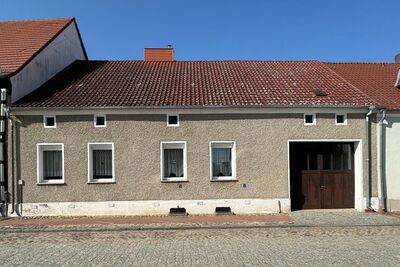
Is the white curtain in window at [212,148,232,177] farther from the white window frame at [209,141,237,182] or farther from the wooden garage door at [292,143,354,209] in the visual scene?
the wooden garage door at [292,143,354,209]

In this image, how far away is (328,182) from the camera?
48.7ft

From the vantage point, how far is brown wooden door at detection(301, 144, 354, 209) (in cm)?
1477

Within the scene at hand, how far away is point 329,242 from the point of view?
9.59 metres

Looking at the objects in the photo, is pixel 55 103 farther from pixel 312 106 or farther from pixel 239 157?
pixel 312 106

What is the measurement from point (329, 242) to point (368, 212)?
5296 mm

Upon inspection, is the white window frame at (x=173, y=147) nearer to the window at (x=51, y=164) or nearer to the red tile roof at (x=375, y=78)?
the window at (x=51, y=164)

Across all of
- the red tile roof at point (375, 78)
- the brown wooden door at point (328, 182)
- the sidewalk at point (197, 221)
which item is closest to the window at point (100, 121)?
the sidewalk at point (197, 221)

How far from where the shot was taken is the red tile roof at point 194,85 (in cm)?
1402

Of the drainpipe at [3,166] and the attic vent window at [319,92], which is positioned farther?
the attic vent window at [319,92]

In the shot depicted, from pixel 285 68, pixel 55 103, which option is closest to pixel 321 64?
pixel 285 68

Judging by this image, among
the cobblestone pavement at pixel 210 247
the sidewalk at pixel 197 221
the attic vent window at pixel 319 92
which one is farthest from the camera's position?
the attic vent window at pixel 319 92

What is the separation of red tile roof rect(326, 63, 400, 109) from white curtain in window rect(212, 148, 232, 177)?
6.25 m

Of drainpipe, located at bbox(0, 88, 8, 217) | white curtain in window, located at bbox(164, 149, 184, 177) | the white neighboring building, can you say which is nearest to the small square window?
the white neighboring building

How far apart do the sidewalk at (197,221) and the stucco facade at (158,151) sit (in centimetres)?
85
